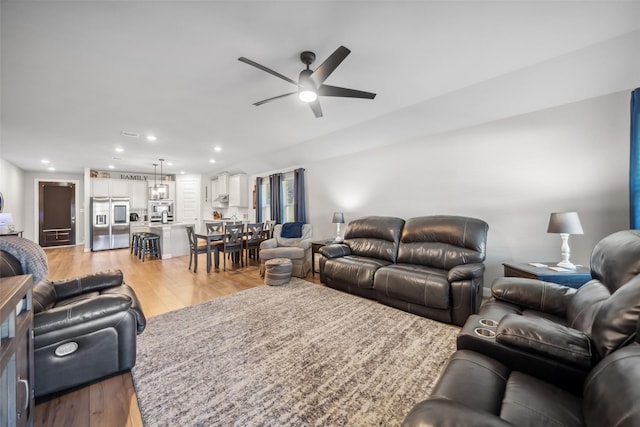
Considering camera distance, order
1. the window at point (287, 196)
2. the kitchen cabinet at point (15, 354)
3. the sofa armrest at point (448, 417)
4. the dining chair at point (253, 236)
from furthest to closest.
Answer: the window at point (287, 196), the dining chair at point (253, 236), the kitchen cabinet at point (15, 354), the sofa armrest at point (448, 417)

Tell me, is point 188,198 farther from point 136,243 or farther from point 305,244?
point 305,244

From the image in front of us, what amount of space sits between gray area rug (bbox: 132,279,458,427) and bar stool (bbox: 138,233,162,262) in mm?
3976

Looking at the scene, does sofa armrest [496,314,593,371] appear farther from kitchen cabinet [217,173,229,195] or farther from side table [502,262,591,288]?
kitchen cabinet [217,173,229,195]

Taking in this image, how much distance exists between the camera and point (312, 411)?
1490 mm

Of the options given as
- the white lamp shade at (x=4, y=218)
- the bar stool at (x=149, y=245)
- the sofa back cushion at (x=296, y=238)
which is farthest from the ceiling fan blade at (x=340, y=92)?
the white lamp shade at (x=4, y=218)

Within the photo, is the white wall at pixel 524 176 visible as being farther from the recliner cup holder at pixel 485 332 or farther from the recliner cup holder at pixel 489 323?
the recliner cup holder at pixel 485 332

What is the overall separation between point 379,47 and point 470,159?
2.26 meters

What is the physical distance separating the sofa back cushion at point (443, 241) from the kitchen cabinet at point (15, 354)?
349 cm

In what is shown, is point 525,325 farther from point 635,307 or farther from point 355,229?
point 355,229

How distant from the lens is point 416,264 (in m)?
3.34

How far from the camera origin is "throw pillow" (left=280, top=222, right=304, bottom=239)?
17.8 feet

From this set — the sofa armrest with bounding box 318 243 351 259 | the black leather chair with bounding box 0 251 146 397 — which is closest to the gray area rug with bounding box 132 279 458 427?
the black leather chair with bounding box 0 251 146 397

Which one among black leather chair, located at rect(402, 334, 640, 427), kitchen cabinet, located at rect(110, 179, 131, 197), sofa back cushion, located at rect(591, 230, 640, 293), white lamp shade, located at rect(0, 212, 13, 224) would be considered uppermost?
kitchen cabinet, located at rect(110, 179, 131, 197)

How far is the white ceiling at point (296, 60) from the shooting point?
5.80 ft
